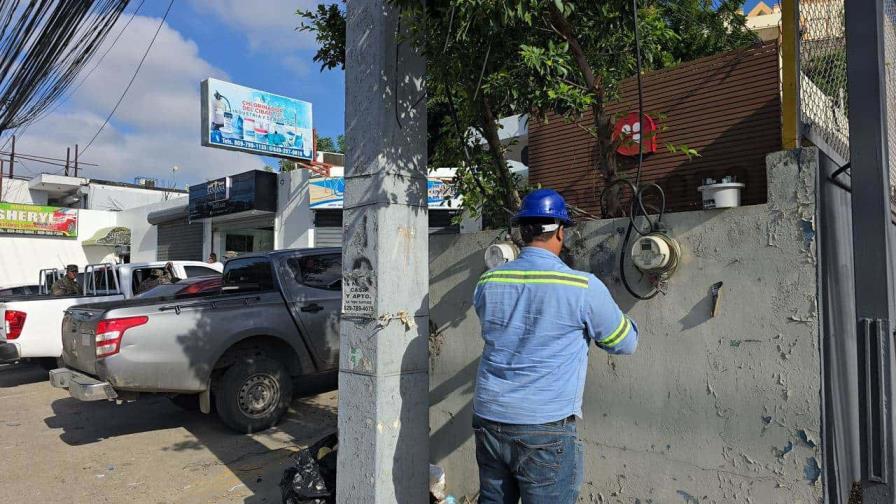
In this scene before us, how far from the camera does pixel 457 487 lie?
4.02 meters

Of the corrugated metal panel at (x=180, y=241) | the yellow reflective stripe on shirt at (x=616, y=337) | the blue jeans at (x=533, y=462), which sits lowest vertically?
the blue jeans at (x=533, y=462)

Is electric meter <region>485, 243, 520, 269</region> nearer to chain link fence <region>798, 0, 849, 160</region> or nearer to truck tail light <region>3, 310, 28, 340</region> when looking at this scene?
chain link fence <region>798, 0, 849, 160</region>

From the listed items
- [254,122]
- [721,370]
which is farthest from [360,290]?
[254,122]

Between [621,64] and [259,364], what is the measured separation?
4.71m

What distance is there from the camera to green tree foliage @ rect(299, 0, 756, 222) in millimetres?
3322

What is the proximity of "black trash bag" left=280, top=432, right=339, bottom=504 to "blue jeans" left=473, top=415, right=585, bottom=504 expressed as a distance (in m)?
1.62

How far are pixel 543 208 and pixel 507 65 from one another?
1.45 metres

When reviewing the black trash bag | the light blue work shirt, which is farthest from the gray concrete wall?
the black trash bag

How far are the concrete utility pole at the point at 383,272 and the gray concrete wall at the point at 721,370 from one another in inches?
39.2

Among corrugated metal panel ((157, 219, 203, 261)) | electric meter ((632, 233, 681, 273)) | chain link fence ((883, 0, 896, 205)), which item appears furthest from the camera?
corrugated metal panel ((157, 219, 203, 261))

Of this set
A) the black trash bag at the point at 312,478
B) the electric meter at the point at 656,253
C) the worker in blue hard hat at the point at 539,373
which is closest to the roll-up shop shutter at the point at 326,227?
the black trash bag at the point at 312,478

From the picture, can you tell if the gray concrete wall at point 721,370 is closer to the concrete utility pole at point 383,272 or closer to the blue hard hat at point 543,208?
the blue hard hat at point 543,208

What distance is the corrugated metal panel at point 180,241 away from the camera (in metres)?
20.6

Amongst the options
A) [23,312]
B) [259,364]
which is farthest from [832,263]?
[23,312]
